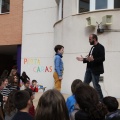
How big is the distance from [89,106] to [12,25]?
581 inches

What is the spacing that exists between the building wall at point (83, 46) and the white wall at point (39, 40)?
2.64m

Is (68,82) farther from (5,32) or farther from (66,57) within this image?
(5,32)

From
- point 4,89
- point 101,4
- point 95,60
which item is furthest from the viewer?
point 101,4

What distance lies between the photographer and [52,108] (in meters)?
2.89

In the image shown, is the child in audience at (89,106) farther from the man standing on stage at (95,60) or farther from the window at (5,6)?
the window at (5,6)

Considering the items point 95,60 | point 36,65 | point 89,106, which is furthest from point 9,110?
point 36,65

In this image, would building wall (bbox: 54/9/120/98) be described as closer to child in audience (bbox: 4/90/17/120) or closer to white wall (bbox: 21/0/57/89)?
white wall (bbox: 21/0/57/89)

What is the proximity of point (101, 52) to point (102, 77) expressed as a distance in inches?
164

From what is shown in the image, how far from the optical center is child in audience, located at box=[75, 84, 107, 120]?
3205 millimetres

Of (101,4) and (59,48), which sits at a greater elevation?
(101,4)

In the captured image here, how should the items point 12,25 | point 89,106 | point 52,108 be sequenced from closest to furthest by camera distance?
point 52,108 → point 89,106 → point 12,25

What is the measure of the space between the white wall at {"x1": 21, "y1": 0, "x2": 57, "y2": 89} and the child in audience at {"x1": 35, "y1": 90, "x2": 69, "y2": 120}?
41.1ft

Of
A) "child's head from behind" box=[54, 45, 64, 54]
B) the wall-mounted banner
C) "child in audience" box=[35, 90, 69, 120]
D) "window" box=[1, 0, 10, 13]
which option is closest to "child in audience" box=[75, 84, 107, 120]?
"child in audience" box=[35, 90, 69, 120]

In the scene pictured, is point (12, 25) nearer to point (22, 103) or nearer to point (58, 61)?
point (58, 61)
